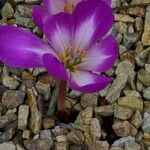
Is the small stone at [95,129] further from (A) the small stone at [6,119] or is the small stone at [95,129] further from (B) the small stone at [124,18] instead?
(B) the small stone at [124,18]

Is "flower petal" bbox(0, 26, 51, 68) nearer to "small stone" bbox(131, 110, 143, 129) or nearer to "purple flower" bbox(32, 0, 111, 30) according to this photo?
"purple flower" bbox(32, 0, 111, 30)

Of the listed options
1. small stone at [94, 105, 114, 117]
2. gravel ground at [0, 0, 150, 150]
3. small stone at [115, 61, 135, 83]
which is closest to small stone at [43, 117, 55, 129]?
gravel ground at [0, 0, 150, 150]

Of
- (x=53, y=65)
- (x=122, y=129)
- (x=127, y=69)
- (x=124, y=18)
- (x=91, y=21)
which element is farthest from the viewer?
(x=124, y=18)

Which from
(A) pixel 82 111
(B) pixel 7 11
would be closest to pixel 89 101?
(A) pixel 82 111

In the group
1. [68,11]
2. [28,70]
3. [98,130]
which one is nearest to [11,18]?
[28,70]

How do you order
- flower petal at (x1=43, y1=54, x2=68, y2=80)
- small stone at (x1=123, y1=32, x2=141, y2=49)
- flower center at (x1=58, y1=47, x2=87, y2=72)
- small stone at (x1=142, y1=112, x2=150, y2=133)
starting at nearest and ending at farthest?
1. flower petal at (x1=43, y1=54, x2=68, y2=80)
2. flower center at (x1=58, y1=47, x2=87, y2=72)
3. small stone at (x1=142, y1=112, x2=150, y2=133)
4. small stone at (x1=123, y1=32, x2=141, y2=49)

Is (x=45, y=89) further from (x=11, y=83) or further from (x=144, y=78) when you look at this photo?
(x=144, y=78)

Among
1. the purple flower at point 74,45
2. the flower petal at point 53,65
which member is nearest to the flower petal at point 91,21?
the purple flower at point 74,45
